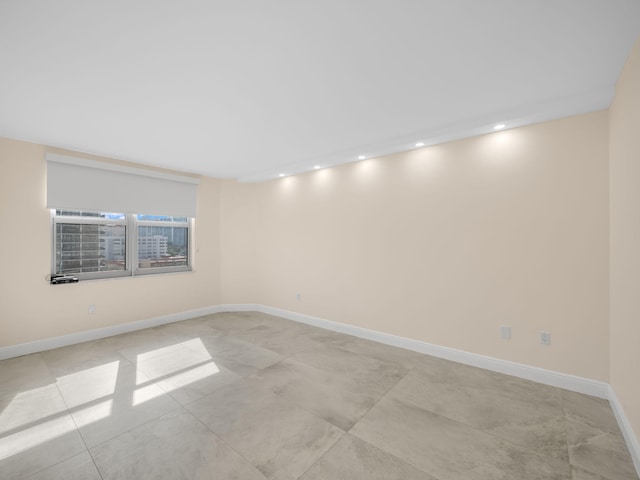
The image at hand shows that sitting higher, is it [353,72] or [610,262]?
[353,72]

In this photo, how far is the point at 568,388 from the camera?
2684 mm

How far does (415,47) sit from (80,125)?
342 centimetres

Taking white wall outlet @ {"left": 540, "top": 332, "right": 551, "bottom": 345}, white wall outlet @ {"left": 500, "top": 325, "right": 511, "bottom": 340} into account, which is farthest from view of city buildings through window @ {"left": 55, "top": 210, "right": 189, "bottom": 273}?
white wall outlet @ {"left": 540, "top": 332, "right": 551, "bottom": 345}

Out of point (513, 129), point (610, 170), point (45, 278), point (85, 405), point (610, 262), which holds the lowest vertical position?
point (85, 405)

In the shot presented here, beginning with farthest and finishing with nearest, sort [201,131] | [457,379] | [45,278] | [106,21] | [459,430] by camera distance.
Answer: [45,278] < [201,131] < [457,379] < [459,430] < [106,21]

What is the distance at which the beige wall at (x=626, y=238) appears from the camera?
1.86 m

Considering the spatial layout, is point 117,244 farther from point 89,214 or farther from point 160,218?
point 160,218

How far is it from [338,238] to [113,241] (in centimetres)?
353

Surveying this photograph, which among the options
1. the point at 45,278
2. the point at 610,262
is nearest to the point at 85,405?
the point at 45,278

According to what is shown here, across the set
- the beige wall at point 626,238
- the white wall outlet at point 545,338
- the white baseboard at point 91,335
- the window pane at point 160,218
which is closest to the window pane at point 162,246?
the window pane at point 160,218

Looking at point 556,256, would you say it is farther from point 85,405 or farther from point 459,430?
point 85,405

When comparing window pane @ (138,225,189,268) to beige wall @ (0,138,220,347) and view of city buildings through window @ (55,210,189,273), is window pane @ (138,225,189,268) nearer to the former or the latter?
view of city buildings through window @ (55,210,189,273)

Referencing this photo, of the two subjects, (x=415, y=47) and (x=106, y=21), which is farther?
(x=415, y=47)

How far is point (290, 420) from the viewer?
7.35ft
